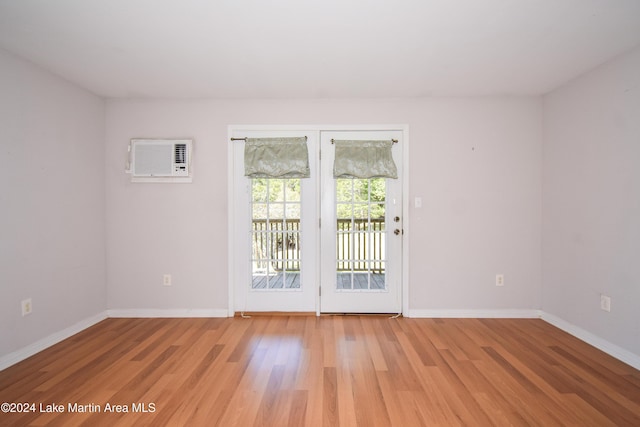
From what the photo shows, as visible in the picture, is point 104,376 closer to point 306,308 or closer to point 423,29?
point 306,308

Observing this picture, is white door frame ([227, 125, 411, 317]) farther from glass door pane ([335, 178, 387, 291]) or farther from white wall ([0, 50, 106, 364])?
white wall ([0, 50, 106, 364])

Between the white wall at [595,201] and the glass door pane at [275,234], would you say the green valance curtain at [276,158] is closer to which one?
the glass door pane at [275,234]

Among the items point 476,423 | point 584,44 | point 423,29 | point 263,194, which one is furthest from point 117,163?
point 584,44

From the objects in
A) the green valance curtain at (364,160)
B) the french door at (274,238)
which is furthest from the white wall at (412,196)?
the green valance curtain at (364,160)

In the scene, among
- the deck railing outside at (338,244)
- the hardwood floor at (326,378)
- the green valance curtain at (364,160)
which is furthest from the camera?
the deck railing outside at (338,244)

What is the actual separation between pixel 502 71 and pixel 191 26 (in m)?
2.60

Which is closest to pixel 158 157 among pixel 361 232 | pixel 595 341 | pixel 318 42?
pixel 318 42

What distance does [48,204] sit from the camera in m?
2.67

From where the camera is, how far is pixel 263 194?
3.39 m

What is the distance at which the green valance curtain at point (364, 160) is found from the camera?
3273mm

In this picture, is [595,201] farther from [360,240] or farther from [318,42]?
[318,42]

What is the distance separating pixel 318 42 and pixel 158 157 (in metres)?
2.19

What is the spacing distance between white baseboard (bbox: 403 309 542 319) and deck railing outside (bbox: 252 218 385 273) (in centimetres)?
65

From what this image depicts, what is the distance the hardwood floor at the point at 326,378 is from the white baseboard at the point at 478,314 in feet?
0.70
